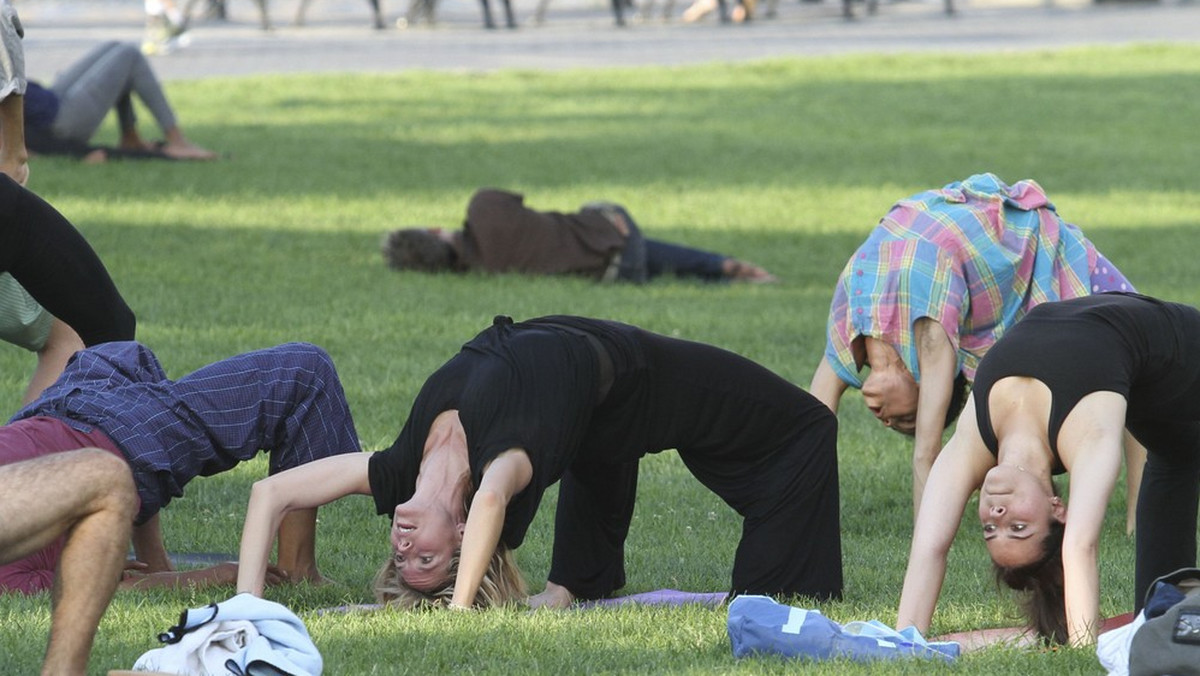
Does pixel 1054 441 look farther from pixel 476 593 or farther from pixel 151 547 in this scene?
pixel 151 547

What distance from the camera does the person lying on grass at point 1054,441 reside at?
539 cm

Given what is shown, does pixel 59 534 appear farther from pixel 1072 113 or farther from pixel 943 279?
pixel 1072 113

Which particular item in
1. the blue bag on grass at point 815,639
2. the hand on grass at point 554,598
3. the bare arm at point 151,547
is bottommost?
the hand on grass at point 554,598

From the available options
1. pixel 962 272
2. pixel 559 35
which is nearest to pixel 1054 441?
pixel 962 272

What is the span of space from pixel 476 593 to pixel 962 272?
2.48 meters

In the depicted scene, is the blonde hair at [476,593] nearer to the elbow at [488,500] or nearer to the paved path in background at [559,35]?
the elbow at [488,500]

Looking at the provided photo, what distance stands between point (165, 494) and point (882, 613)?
2.37m

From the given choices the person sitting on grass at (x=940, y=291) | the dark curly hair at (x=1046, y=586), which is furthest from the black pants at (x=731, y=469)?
the dark curly hair at (x=1046, y=586)

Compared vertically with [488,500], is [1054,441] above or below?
above

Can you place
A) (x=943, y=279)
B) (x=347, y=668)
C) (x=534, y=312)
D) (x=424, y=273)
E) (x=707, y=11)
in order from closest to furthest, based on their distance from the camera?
(x=347, y=668)
(x=943, y=279)
(x=534, y=312)
(x=424, y=273)
(x=707, y=11)

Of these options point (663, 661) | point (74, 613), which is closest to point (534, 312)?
point (663, 661)

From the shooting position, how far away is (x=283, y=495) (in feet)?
19.7

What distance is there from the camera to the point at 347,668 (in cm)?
516

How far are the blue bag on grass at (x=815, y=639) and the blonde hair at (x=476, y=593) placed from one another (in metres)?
0.93
